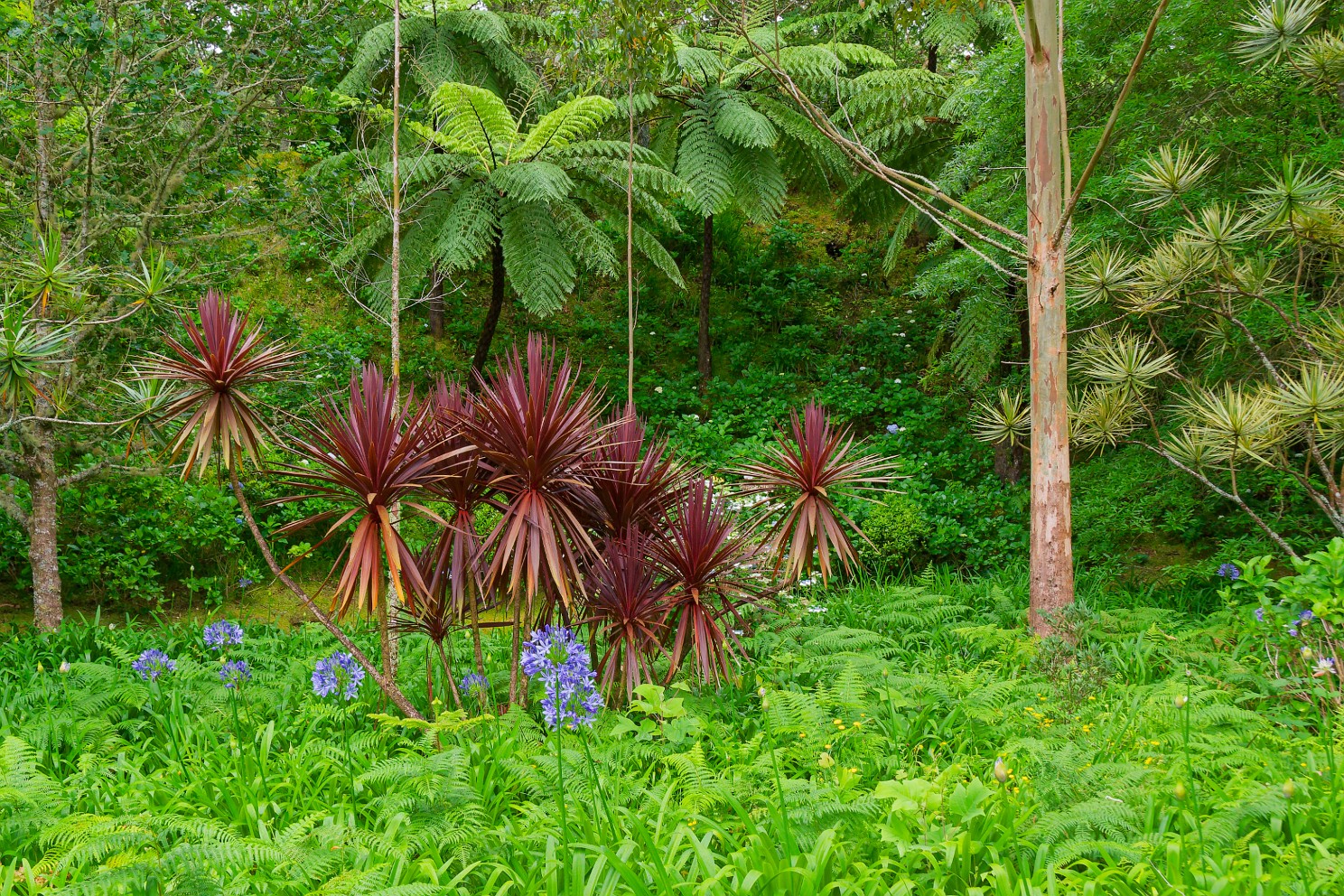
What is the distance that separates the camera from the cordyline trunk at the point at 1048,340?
5.25 metres

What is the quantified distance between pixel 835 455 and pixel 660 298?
8.65 metres

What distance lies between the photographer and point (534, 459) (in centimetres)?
348

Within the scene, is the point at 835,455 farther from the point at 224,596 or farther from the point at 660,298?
the point at 660,298

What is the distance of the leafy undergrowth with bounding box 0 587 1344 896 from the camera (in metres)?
2.36

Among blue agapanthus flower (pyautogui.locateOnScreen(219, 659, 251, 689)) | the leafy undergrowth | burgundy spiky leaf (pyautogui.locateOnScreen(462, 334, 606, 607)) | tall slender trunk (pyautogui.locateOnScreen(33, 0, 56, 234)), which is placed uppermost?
tall slender trunk (pyautogui.locateOnScreen(33, 0, 56, 234))

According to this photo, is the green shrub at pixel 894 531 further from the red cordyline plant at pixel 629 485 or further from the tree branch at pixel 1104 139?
the red cordyline plant at pixel 629 485

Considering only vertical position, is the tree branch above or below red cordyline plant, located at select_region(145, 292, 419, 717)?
above

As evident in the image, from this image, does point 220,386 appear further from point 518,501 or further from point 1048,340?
point 1048,340

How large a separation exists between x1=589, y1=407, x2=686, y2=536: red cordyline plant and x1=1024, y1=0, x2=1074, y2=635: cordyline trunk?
245 centimetres

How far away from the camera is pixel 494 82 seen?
10.7 meters

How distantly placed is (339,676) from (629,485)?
4.80ft

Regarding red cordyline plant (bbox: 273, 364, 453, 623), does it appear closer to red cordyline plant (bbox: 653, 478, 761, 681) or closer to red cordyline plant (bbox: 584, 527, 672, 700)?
red cordyline plant (bbox: 584, 527, 672, 700)

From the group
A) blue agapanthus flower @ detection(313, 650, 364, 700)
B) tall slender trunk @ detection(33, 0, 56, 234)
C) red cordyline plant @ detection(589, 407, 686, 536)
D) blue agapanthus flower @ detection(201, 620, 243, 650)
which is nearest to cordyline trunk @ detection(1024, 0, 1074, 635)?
red cordyline plant @ detection(589, 407, 686, 536)

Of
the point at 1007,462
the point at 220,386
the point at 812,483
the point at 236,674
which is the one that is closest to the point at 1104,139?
the point at 812,483
